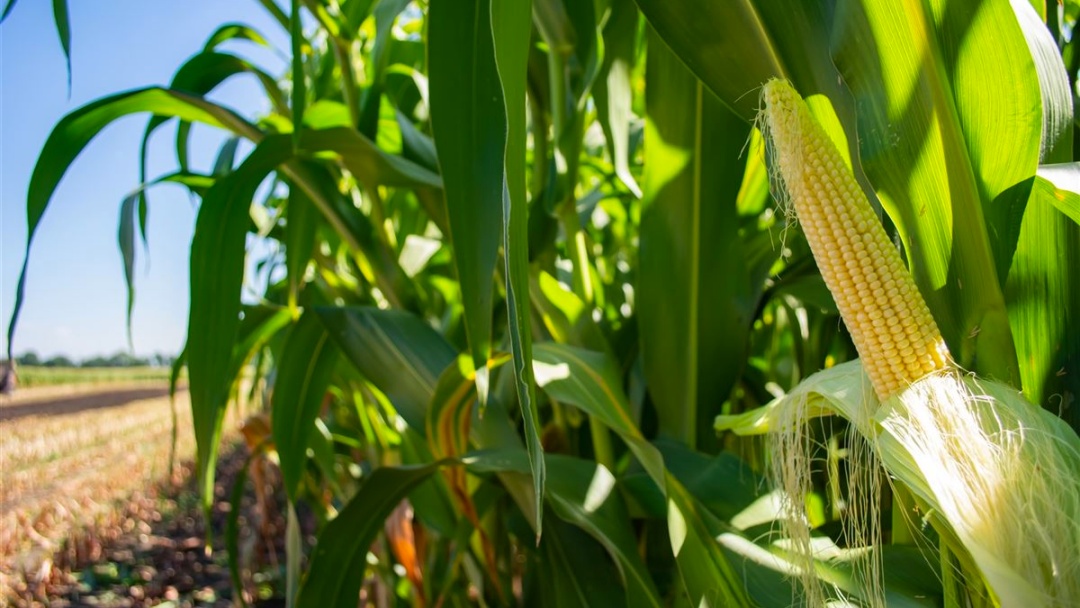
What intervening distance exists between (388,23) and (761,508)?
55 centimetres

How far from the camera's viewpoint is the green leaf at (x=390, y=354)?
2.35 ft

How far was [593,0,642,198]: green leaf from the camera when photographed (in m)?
0.68

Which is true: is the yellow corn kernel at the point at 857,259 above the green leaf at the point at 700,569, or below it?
above

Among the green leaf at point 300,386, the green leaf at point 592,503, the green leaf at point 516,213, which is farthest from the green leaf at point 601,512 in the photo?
the green leaf at point 300,386

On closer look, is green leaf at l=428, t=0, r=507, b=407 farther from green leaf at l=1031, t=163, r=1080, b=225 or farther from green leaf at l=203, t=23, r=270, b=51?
green leaf at l=203, t=23, r=270, b=51

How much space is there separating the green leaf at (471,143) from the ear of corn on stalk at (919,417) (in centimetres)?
17

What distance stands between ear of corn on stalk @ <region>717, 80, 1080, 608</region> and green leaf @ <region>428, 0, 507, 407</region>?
0.17 m

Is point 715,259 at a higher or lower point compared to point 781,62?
lower

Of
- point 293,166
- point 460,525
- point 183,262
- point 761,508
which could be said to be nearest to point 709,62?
point 761,508

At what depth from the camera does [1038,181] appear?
33cm

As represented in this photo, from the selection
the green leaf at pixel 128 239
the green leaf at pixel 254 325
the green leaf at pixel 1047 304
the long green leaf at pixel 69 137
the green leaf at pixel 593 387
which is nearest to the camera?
the green leaf at pixel 1047 304

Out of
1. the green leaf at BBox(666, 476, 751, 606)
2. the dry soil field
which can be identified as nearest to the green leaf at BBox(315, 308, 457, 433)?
the green leaf at BBox(666, 476, 751, 606)

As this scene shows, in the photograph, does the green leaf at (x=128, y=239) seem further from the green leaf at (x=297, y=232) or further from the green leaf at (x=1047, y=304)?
the green leaf at (x=1047, y=304)

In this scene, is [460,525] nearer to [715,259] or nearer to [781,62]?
[715,259]
